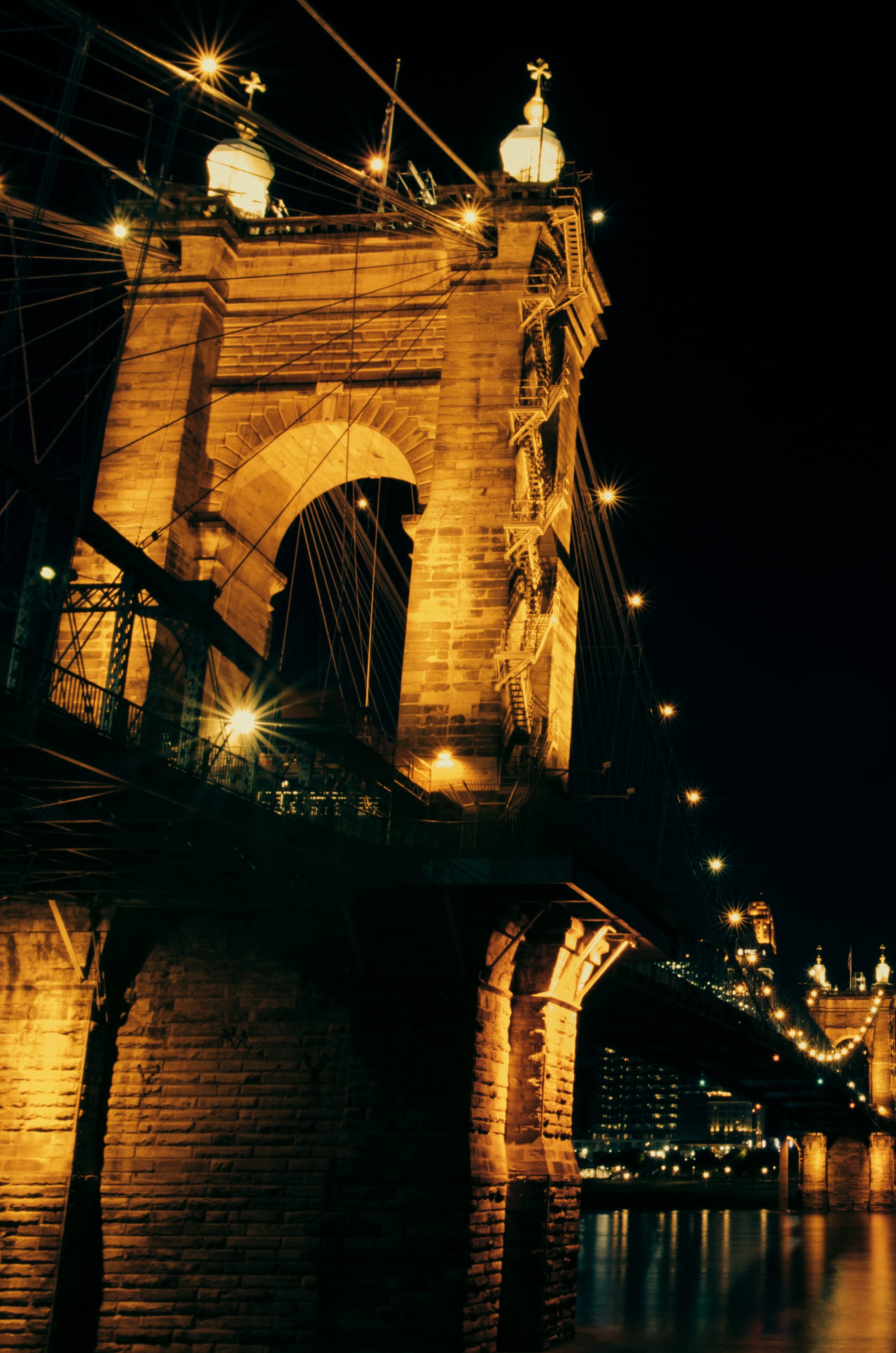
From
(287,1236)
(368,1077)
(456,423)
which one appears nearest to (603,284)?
(456,423)

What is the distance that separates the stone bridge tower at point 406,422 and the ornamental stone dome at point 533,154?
57.2 inches

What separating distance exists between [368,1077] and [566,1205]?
556 cm

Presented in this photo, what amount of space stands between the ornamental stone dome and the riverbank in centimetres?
7336

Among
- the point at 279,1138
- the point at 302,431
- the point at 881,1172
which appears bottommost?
the point at 881,1172

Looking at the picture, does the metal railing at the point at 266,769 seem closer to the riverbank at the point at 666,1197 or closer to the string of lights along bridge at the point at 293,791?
the string of lights along bridge at the point at 293,791

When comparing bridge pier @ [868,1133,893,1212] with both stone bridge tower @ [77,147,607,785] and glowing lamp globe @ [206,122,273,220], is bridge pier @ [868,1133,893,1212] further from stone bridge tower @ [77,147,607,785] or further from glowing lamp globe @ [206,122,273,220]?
glowing lamp globe @ [206,122,273,220]

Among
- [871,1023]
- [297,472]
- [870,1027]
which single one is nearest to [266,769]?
[297,472]

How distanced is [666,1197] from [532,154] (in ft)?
280

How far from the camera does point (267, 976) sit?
2212 cm

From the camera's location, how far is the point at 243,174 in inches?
1282

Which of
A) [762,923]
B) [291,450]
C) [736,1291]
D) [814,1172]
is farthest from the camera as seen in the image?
[762,923]

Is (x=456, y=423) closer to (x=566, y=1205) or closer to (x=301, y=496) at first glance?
(x=301, y=496)

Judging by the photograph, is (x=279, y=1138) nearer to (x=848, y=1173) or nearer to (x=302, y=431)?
(x=302, y=431)

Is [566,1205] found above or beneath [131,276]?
beneath
